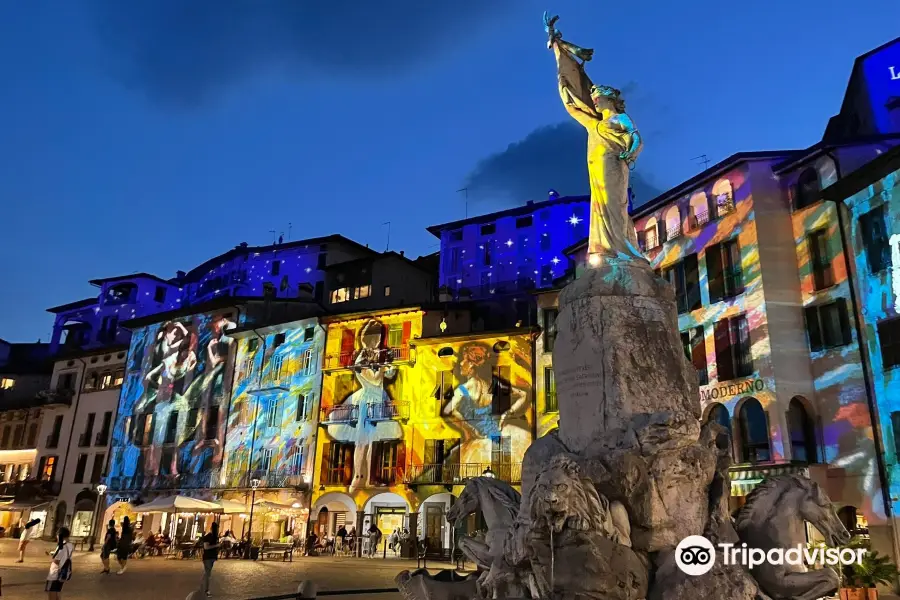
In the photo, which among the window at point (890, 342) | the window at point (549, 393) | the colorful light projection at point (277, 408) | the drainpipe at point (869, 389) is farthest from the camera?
the colorful light projection at point (277, 408)

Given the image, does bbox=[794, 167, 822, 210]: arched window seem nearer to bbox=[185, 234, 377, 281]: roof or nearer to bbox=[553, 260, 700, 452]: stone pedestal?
bbox=[553, 260, 700, 452]: stone pedestal

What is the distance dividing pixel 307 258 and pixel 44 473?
2724 cm

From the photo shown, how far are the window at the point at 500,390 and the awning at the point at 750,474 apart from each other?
13.1 meters

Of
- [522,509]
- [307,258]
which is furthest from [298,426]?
[522,509]

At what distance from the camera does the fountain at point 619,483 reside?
773 centimetres

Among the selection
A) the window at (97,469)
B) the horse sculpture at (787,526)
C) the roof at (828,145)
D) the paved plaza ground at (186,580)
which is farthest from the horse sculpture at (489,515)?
the window at (97,469)

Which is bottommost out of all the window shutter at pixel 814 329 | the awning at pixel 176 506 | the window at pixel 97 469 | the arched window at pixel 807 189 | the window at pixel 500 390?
the awning at pixel 176 506

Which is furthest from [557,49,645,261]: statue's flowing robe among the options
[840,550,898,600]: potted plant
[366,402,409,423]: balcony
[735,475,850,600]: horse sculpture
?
[366,402,409,423]: balcony

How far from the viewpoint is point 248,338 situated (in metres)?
47.4

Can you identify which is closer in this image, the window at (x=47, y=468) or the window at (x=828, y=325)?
the window at (x=828, y=325)

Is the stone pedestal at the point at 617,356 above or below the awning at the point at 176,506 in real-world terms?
above

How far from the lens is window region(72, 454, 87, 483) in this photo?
172ft

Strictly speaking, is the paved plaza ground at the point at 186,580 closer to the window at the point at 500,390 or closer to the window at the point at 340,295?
the window at the point at 500,390

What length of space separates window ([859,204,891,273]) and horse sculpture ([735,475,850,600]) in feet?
64.6
